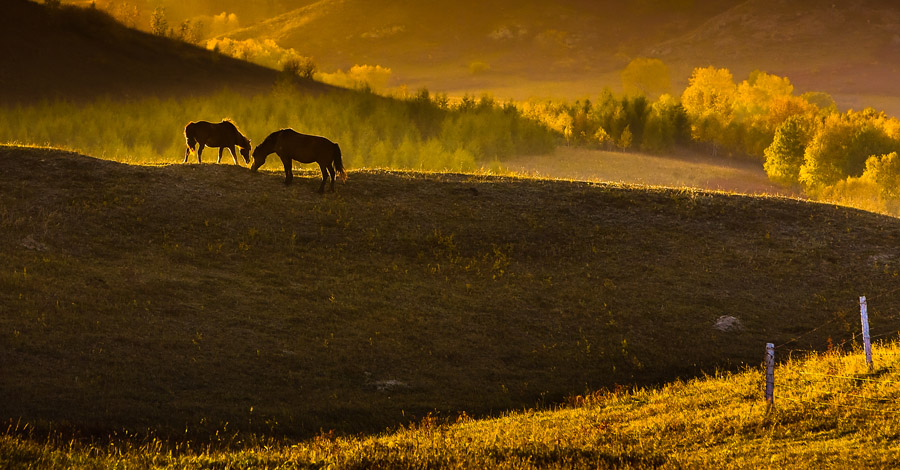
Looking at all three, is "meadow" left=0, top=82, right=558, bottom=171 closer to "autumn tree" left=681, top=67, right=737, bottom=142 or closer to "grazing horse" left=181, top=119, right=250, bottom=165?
"autumn tree" left=681, top=67, right=737, bottom=142

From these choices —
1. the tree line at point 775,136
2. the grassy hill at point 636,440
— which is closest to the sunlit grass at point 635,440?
the grassy hill at point 636,440

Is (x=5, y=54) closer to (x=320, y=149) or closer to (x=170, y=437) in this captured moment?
(x=320, y=149)

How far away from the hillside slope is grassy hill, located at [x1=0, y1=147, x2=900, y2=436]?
83.3m

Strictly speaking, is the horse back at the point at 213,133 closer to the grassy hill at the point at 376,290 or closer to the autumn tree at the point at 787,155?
the grassy hill at the point at 376,290

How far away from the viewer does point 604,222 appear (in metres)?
37.2

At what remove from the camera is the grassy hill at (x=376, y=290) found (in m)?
21.0

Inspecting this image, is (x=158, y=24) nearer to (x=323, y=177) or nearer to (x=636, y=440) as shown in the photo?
(x=323, y=177)

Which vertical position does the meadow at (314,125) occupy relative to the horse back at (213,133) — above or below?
above

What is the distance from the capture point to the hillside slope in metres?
111

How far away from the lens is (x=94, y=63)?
119438 mm

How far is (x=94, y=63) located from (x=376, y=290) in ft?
346

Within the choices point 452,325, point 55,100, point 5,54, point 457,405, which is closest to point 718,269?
point 452,325

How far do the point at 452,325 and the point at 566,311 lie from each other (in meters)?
4.32

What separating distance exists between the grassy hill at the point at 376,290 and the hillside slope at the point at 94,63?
273 feet
